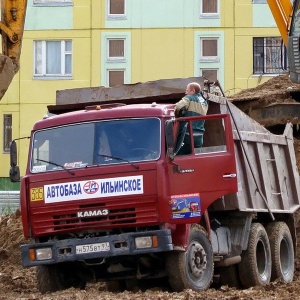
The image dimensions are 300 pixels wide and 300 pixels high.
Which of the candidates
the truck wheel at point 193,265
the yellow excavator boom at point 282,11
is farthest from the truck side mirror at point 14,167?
the yellow excavator boom at point 282,11

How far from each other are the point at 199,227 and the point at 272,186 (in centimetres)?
283

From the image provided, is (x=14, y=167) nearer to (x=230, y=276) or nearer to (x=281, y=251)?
(x=230, y=276)

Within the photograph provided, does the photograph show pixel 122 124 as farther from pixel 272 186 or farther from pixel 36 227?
pixel 272 186

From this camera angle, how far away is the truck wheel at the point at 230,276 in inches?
624

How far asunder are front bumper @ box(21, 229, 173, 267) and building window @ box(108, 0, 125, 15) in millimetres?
30950

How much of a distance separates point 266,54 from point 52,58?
823 cm

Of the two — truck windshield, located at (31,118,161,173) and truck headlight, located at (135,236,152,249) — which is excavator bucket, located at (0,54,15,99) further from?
truck headlight, located at (135,236,152,249)

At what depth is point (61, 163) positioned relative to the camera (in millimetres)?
14406

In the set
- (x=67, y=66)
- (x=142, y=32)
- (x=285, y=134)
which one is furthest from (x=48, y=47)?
(x=285, y=134)

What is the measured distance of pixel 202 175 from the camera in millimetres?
14211

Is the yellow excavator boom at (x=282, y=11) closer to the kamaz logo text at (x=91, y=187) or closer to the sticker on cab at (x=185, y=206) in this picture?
the sticker on cab at (x=185, y=206)

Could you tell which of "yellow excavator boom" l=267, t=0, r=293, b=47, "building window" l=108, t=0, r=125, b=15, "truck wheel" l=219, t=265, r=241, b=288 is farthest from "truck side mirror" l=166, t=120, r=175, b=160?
"building window" l=108, t=0, r=125, b=15

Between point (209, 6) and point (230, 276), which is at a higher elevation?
point (209, 6)

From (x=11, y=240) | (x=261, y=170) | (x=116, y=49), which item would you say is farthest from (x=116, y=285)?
(x=116, y=49)
